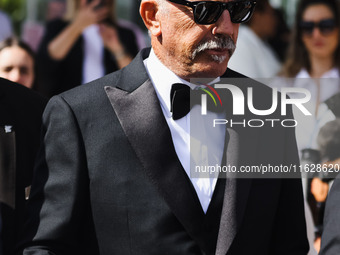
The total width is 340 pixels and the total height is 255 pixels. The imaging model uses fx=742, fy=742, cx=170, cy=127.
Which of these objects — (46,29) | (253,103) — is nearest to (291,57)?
(46,29)

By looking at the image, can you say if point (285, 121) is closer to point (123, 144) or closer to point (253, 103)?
point (253, 103)

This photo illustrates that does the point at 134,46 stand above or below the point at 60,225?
above

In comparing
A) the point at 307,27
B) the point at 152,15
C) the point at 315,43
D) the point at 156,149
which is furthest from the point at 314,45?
the point at 156,149

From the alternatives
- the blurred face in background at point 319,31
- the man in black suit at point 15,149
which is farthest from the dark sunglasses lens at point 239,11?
the blurred face in background at point 319,31

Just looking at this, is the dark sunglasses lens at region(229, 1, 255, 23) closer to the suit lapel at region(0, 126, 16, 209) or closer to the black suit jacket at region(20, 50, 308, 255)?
the black suit jacket at region(20, 50, 308, 255)

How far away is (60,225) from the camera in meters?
2.89

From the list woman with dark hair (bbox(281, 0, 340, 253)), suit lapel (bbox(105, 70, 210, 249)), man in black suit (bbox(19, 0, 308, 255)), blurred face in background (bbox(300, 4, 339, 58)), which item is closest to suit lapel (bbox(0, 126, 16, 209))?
man in black suit (bbox(19, 0, 308, 255))

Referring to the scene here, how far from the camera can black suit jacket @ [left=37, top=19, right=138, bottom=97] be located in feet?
19.1

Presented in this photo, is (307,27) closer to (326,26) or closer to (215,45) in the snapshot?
(326,26)

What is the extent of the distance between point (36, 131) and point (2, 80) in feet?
1.01

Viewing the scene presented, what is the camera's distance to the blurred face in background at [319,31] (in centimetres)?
573

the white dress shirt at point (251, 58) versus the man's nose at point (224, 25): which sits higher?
the man's nose at point (224, 25)

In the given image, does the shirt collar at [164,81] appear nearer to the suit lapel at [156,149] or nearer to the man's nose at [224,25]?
the suit lapel at [156,149]

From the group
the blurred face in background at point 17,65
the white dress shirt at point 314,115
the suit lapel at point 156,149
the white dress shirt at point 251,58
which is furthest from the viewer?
the white dress shirt at point 251,58
